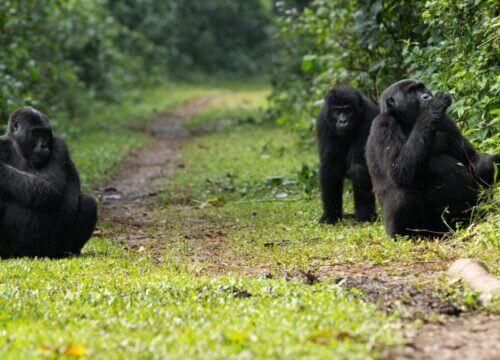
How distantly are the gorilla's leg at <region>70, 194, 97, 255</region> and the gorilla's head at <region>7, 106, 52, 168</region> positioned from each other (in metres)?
0.60

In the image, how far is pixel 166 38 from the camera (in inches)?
1688

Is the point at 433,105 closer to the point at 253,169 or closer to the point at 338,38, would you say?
the point at 338,38

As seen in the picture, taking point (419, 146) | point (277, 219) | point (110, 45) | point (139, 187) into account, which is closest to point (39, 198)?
point (277, 219)

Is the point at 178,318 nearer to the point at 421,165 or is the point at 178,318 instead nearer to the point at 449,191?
the point at 421,165

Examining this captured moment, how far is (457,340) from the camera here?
14.9ft

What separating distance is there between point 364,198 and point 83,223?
3340 mm

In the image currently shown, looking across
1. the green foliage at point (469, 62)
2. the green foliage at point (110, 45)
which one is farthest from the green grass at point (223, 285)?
the green foliage at point (110, 45)

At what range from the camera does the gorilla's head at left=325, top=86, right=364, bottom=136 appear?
9.76m

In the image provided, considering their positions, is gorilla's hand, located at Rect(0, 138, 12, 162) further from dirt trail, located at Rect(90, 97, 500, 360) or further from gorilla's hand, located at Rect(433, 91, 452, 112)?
gorilla's hand, located at Rect(433, 91, 452, 112)

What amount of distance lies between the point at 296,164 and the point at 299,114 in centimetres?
270

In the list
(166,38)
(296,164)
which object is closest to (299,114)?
(296,164)

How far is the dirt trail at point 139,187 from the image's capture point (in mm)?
10273

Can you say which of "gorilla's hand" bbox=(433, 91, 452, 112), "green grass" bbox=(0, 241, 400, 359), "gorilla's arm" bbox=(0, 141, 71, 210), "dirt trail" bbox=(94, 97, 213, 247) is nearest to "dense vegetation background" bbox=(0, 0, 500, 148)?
"gorilla's hand" bbox=(433, 91, 452, 112)

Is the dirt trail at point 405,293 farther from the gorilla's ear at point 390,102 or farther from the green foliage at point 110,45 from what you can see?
the green foliage at point 110,45
